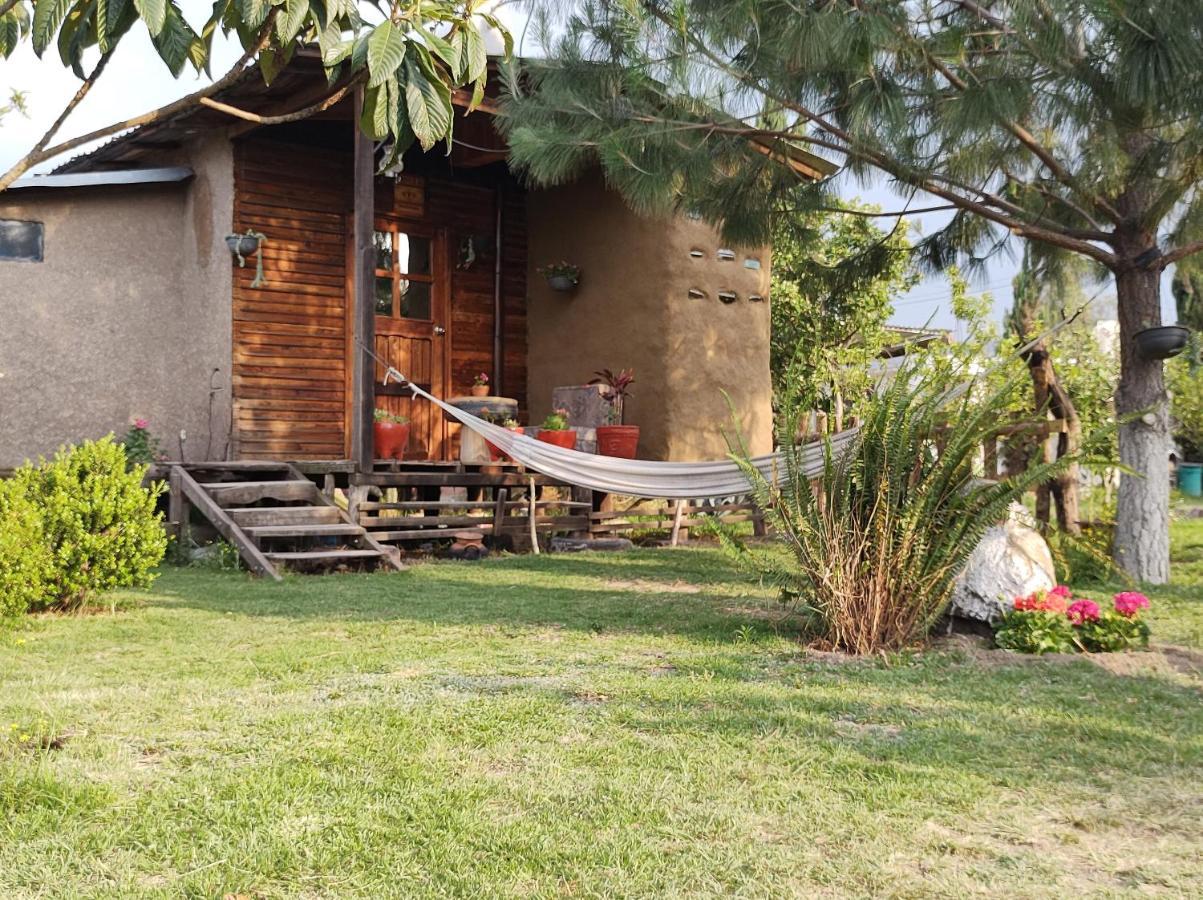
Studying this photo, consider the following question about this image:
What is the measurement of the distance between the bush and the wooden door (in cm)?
372

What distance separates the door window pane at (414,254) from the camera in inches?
348

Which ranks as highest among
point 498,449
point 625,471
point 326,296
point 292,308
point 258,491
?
point 326,296

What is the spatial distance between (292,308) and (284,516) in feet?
7.28

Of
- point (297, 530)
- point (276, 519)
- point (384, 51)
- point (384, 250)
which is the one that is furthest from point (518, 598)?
point (384, 250)

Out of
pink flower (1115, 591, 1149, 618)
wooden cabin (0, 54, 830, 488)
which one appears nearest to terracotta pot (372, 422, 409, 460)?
wooden cabin (0, 54, 830, 488)

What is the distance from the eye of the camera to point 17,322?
7500 millimetres

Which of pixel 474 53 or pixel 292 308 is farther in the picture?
pixel 292 308

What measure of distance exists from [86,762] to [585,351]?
6815mm

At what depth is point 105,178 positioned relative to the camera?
7.70 meters

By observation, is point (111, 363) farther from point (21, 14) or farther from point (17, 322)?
point (21, 14)

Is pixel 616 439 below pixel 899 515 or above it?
above

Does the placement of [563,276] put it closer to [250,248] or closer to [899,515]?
[250,248]

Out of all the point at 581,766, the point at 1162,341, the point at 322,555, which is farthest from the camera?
the point at 322,555

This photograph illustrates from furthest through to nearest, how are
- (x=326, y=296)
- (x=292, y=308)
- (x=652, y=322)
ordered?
(x=652, y=322)
(x=326, y=296)
(x=292, y=308)
